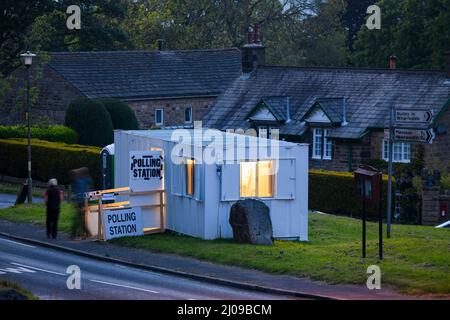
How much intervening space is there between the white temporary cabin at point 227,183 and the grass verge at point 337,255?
612 mm

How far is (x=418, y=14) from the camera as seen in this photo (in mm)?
75562

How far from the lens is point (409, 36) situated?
252 ft

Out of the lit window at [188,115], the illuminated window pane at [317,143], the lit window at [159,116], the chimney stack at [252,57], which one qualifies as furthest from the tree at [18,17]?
the illuminated window pane at [317,143]

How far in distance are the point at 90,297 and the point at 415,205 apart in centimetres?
2219

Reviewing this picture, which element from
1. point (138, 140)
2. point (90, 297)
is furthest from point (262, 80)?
point (90, 297)

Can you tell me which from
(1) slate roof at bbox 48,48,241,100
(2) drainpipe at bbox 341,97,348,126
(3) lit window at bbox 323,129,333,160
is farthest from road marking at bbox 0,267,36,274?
(1) slate roof at bbox 48,48,241,100

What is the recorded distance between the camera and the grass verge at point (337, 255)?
930 inches

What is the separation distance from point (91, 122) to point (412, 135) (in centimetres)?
3308

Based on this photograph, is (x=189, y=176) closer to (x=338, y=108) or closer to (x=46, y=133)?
(x=338, y=108)

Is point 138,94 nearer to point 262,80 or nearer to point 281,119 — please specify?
point 262,80

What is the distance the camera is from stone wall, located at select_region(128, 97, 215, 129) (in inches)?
2586

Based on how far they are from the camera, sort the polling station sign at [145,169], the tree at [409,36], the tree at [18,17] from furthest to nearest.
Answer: the tree at [409,36], the tree at [18,17], the polling station sign at [145,169]

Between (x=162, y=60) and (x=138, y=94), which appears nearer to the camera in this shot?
(x=138, y=94)

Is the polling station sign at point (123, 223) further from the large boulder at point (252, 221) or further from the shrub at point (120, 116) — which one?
the shrub at point (120, 116)
